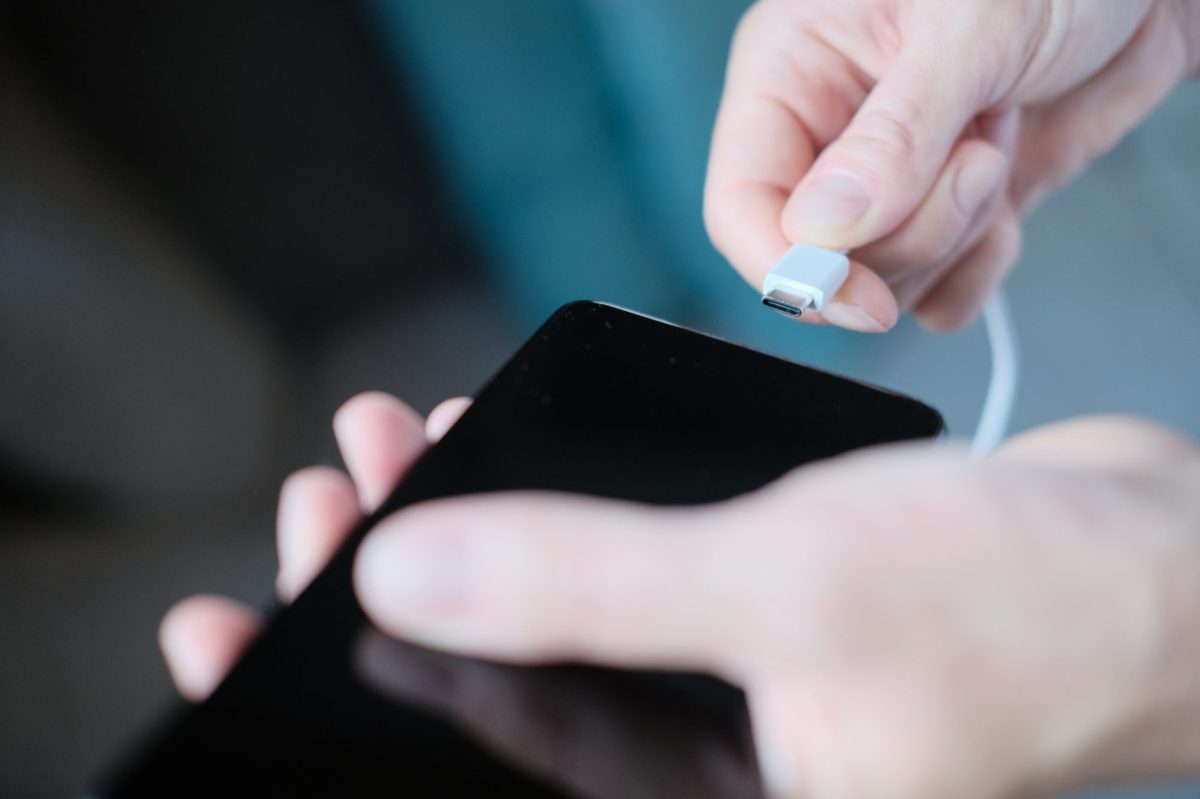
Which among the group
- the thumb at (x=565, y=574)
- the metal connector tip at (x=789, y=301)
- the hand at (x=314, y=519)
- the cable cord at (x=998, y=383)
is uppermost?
the thumb at (x=565, y=574)

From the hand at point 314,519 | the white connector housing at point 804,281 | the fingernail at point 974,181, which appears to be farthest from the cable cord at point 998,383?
the hand at point 314,519

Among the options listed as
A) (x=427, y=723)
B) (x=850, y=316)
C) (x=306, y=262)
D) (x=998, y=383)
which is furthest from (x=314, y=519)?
(x=998, y=383)

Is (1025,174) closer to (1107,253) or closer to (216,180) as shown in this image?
(1107,253)

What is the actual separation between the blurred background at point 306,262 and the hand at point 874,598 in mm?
153

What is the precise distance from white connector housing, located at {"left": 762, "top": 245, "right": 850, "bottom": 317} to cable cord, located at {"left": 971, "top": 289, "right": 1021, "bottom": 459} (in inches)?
11.9

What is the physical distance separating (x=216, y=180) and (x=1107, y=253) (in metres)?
0.63

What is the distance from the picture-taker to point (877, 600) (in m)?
0.16

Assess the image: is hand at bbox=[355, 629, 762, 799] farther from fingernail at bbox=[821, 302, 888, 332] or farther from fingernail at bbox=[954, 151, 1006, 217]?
fingernail at bbox=[954, 151, 1006, 217]

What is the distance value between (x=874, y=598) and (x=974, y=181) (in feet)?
0.94

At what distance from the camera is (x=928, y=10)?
1.32 ft

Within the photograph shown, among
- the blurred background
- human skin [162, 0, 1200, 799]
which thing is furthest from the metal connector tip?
the blurred background

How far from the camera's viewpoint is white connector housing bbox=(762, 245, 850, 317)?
31cm

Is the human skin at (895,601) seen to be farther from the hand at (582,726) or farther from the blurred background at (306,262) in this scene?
the blurred background at (306,262)

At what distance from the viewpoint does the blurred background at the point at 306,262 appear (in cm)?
38
